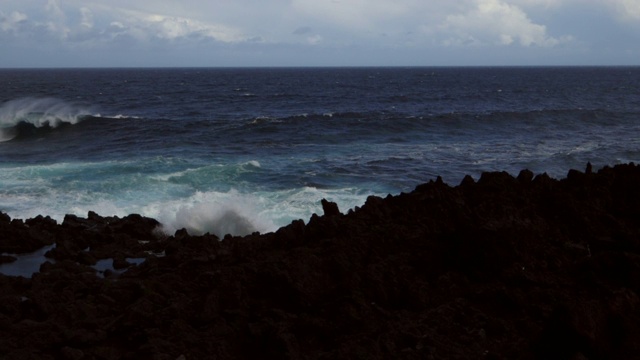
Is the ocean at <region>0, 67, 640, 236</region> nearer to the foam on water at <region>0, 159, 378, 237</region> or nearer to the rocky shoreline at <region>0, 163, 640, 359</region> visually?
the foam on water at <region>0, 159, 378, 237</region>

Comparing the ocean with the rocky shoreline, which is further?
the ocean

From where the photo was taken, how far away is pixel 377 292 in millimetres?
8922

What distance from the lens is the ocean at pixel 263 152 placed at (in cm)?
2103

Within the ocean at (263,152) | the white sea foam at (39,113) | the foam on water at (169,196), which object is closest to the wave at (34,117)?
the white sea foam at (39,113)

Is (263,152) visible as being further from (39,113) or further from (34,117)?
(39,113)

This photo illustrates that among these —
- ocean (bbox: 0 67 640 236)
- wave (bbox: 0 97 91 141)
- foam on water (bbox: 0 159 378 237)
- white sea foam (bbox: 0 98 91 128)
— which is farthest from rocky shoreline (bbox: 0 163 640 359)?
white sea foam (bbox: 0 98 91 128)

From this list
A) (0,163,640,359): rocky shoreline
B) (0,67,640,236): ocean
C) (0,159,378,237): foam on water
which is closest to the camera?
(0,163,640,359): rocky shoreline

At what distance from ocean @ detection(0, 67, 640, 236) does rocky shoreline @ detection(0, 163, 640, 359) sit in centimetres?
717

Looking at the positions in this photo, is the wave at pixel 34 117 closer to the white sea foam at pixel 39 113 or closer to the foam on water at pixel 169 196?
the white sea foam at pixel 39 113

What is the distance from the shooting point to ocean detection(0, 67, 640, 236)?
21.0m

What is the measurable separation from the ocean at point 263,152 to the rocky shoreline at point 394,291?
23.5ft

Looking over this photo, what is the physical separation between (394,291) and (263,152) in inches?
963

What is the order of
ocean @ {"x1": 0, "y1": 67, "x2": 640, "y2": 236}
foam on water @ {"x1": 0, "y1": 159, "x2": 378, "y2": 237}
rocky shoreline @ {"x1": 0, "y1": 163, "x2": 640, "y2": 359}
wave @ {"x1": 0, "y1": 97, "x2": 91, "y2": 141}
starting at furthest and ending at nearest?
wave @ {"x1": 0, "y1": 97, "x2": 91, "y2": 141} → ocean @ {"x1": 0, "y1": 67, "x2": 640, "y2": 236} → foam on water @ {"x1": 0, "y1": 159, "x2": 378, "y2": 237} → rocky shoreline @ {"x1": 0, "y1": 163, "x2": 640, "y2": 359}

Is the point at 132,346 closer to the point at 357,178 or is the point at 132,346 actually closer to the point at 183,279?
the point at 183,279
